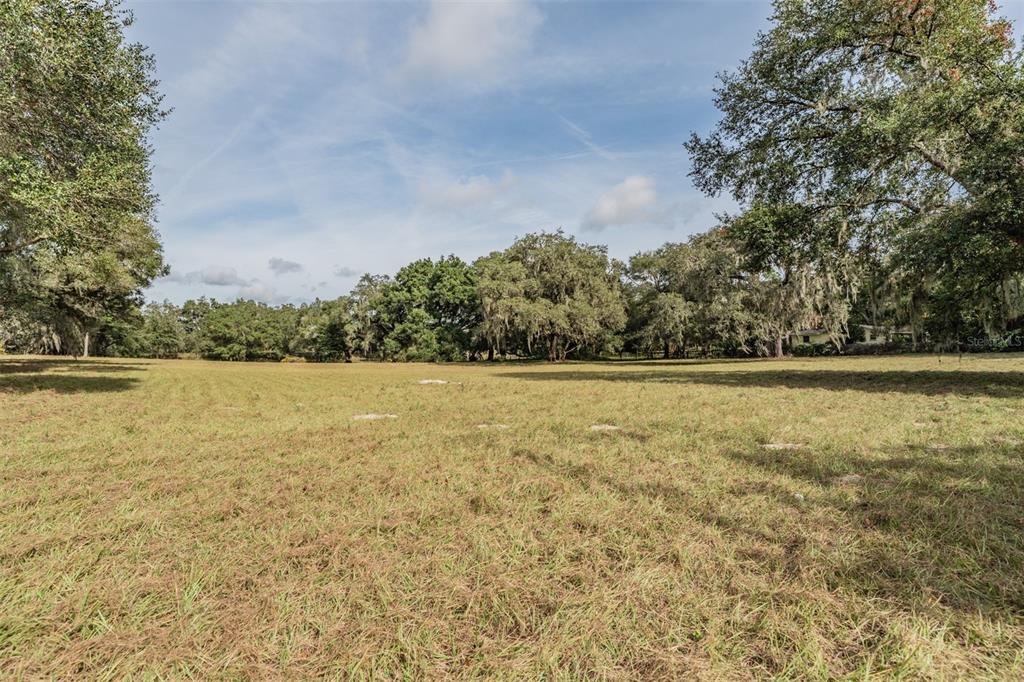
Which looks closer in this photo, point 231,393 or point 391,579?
point 391,579

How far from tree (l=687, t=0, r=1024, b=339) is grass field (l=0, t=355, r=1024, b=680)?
7.39 m

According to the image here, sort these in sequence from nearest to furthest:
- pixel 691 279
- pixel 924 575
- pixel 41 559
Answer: pixel 924 575 → pixel 41 559 → pixel 691 279

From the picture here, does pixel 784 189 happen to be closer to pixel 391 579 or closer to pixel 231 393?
pixel 391 579

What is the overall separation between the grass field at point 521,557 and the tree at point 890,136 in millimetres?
7392

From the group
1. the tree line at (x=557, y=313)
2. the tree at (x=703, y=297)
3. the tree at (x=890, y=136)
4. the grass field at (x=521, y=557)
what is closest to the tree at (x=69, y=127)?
the grass field at (x=521, y=557)

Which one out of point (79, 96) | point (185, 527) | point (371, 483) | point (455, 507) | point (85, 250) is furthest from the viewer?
point (85, 250)

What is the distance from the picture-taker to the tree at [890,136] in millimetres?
10820

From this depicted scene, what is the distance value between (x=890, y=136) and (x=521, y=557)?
13.7 metres

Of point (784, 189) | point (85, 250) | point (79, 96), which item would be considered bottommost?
point (85, 250)

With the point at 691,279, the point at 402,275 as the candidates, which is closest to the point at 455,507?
the point at 691,279

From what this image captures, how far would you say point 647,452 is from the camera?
5777 mm

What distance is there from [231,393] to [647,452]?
1391cm

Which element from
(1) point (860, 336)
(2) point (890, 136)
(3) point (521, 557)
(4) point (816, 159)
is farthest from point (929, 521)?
(1) point (860, 336)

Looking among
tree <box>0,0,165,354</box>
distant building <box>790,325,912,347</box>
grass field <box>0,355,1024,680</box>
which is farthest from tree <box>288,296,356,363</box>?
grass field <box>0,355,1024,680</box>
